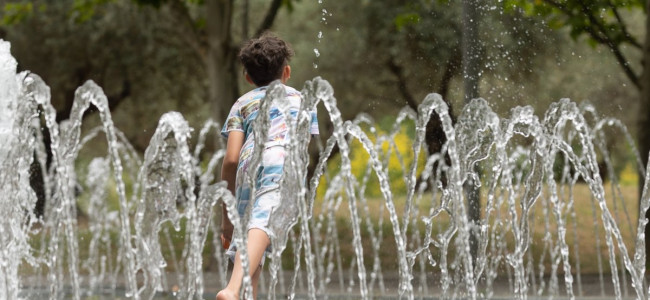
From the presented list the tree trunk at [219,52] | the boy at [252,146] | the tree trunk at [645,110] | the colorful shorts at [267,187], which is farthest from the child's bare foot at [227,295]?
the tree trunk at [219,52]

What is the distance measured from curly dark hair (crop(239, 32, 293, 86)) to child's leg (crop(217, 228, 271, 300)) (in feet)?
1.94

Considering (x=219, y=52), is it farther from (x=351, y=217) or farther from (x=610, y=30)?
(x=351, y=217)

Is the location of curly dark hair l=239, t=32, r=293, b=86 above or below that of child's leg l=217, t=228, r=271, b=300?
above

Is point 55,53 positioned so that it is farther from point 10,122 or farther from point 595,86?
point 10,122

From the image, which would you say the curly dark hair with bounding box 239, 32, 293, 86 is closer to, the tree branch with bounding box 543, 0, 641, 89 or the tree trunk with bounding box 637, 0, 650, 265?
the tree branch with bounding box 543, 0, 641, 89

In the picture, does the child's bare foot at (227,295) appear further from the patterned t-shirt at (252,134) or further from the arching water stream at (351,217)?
the patterned t-shirt at (252,134)

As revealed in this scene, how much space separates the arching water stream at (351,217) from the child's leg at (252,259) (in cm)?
6

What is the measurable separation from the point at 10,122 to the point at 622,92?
799cm

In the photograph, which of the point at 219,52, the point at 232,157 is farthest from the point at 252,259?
the point at 219,52

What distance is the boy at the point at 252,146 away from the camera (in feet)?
13.2

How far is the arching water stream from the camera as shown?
15.4 feet

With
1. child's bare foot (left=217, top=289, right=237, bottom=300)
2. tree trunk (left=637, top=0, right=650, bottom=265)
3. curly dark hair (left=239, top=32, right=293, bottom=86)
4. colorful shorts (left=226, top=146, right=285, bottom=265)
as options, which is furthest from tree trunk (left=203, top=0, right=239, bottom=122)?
child's bare foot (left=217, top=289, right=237, bottom=300)

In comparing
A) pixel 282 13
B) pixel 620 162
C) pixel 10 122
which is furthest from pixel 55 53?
pixel 10 122

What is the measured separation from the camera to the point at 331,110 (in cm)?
450
